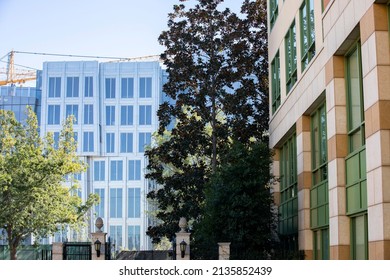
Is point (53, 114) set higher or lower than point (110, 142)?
higher

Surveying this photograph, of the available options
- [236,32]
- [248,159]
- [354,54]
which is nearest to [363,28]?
[354,54]

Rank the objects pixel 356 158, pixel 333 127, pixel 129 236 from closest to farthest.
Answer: pixel 356 158 < pixel 333 127 < pixel 129 236

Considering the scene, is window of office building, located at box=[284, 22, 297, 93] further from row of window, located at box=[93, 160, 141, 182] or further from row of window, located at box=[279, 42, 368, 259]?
row of window, located at box=[93, 160, 141, 182]

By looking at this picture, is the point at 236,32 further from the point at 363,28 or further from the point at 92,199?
the point at 363,28

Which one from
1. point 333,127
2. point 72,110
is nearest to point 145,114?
point 72,110

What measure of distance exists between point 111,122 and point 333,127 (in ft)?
154

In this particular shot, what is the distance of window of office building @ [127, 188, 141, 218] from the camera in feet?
194

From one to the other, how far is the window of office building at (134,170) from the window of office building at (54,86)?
813cm

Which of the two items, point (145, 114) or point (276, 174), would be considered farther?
point (145, 114)

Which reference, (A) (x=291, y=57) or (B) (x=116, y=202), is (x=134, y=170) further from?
(A) (x=291, y=57)

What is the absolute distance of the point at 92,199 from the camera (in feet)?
120

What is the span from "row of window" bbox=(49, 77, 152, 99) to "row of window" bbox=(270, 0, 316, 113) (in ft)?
115

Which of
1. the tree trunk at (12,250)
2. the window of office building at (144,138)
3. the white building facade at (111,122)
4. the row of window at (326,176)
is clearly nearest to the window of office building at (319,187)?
the row of window at (326,176)

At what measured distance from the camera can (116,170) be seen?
6184 centimetres
